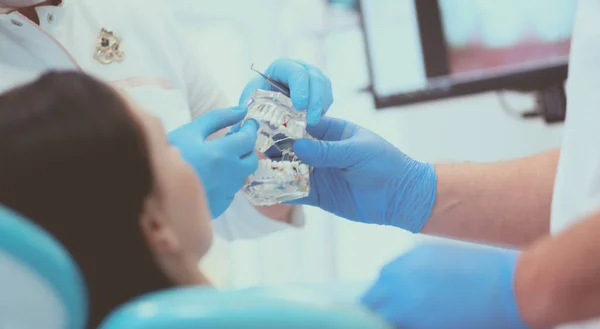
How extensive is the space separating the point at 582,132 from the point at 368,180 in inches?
15.6

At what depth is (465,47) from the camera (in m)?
1.90

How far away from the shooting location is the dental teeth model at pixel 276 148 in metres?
1.08

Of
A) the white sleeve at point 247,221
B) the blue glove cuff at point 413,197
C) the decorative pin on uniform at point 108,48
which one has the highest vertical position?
the decorative pin on uniform at point 108,48

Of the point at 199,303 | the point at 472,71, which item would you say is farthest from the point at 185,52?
the point at 199,303

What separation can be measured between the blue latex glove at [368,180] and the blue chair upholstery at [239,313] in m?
0.62

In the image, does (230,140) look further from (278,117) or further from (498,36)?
(498,36)

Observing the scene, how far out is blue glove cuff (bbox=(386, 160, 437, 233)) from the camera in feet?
4.00

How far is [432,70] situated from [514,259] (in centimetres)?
131

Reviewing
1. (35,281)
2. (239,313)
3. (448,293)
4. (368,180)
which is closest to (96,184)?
(35,281)

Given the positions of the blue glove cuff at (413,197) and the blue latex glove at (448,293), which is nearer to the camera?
the blue latex glove at (448,293)

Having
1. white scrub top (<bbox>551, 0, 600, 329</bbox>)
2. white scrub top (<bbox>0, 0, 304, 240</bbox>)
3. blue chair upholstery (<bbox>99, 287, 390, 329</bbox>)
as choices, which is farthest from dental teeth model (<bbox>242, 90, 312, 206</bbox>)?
blue chair upholstery (<bbox>99, 287, 390, 329</bbox>)

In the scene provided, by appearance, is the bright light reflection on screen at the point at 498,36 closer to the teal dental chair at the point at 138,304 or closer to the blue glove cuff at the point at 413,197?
the blue glove cuff at the point at 413,197

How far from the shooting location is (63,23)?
1313 millimetres

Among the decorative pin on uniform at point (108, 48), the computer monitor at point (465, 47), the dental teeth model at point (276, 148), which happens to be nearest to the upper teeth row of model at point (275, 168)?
the dental teeth model at point (276, 148)
